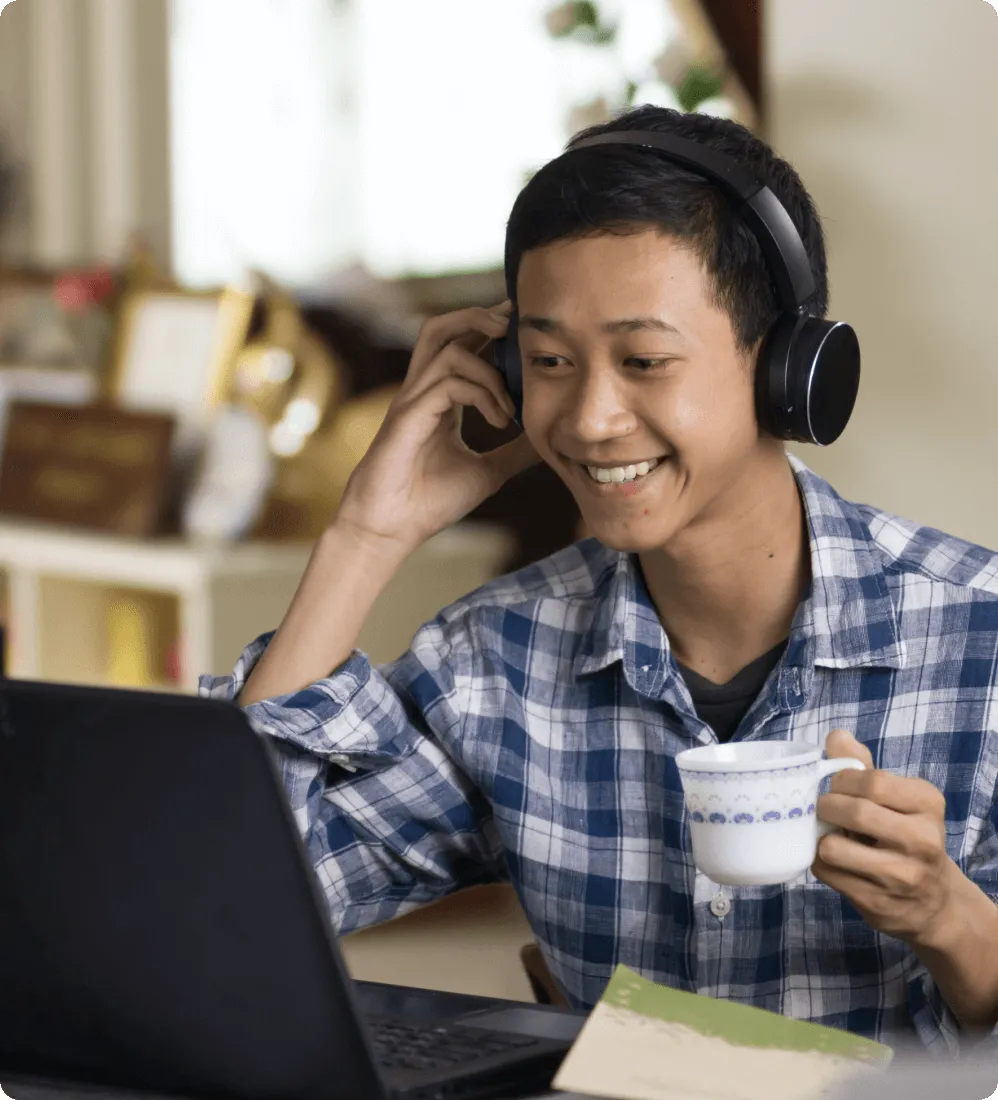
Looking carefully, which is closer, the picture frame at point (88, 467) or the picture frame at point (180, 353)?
the picture frame at point (88, 467)

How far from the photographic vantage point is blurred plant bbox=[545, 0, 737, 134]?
208 cm

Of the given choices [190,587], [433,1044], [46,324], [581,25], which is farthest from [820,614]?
[46,324]

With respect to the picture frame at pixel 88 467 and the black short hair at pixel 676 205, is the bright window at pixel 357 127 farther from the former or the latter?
the black short hair at pixel 676 205

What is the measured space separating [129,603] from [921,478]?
1899 millimetres

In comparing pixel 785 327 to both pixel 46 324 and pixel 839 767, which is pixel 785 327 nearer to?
pixel 839 767

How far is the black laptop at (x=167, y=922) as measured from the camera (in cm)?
68

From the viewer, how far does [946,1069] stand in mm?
723

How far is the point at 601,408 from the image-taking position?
3.49 feet

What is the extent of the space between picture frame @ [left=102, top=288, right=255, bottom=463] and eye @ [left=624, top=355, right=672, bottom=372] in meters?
A: 2.12

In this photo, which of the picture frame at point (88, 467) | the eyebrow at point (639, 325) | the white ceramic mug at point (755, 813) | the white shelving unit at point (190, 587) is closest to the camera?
the white ceramic mug at point (755, 813)

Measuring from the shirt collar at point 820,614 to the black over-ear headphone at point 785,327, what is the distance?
0.08 metres

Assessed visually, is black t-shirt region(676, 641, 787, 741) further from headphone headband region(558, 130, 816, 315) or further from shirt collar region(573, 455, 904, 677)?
headphone headband region(558, 130, 816, 315)

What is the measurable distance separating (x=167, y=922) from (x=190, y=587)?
2133 mm

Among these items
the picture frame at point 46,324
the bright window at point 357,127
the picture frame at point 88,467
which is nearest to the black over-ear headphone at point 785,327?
the bright window at point 357,127
